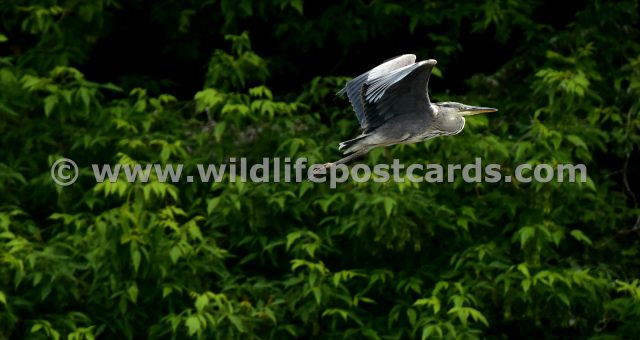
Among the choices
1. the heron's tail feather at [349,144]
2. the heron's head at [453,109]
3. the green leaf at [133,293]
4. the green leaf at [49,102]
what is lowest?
the green leaf at [133,293]

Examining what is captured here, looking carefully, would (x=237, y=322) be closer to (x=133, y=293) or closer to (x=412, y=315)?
(x=133, y=293)

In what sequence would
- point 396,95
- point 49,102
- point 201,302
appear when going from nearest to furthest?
point 396,95, point 201,302, point 49,102

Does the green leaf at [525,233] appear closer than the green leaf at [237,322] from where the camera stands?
No

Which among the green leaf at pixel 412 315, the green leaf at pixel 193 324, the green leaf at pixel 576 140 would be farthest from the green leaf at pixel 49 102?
the green leaf at pixel 576 140

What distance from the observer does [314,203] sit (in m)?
7.65

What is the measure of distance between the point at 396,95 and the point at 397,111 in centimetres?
12

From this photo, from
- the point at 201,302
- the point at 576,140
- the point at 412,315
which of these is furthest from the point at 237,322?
the point at 576,140

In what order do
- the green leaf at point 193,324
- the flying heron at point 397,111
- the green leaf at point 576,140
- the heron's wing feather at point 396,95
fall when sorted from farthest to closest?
1. the green leaf at point 576,140
2. the green leaf at point 193,324
3. the flying heron at point 397,111
4. the heron's wing feather at point 396,95

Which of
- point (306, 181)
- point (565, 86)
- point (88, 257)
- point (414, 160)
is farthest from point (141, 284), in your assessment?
point (565, 86)

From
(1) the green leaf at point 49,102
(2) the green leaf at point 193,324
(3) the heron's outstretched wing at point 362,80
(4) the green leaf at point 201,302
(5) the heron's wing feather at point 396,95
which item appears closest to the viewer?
(5) the heron's wing feather at point 396,95

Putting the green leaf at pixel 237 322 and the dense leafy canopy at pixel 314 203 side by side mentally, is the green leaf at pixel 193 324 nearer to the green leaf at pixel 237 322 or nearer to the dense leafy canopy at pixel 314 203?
the dense leafy canopy at pixel 314 203

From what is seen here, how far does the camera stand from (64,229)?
7984 mm

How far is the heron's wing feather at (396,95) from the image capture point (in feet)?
Result: 18.9

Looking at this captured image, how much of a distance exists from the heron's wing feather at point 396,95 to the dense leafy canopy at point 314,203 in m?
1.17
